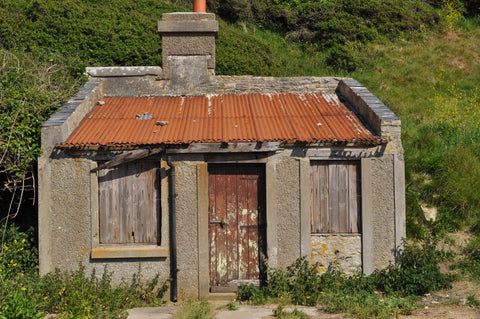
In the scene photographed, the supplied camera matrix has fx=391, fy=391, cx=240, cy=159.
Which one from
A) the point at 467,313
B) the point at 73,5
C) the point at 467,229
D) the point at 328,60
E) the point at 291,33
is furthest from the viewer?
the point at 291,33

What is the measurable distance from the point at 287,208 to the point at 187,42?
4196 millimetres

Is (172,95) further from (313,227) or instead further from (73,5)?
(73,5)

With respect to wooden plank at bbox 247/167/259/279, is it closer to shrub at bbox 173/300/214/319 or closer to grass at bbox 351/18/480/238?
shrub at bbox 173/300/214/319

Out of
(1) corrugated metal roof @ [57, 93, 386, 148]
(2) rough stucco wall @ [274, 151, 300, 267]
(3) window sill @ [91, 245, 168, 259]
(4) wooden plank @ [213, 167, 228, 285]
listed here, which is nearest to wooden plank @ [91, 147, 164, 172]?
(1) corrugated metal roof @ [57, 93, 386, 148]

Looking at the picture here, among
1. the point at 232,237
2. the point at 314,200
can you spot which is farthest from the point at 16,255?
the point at 314,200

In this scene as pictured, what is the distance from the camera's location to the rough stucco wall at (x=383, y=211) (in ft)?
21.7

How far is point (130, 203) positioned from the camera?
6.57 meters

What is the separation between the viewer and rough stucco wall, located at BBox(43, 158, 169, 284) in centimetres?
641

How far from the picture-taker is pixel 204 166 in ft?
21.3

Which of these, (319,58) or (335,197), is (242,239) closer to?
(335,197)

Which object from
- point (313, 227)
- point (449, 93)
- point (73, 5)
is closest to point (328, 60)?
point (449, 93)

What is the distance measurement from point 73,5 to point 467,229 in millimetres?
13427

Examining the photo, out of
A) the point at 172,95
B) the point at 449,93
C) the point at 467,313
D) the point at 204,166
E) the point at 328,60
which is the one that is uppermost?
the point at 328,60

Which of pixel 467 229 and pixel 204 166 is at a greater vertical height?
pixel 204 166
